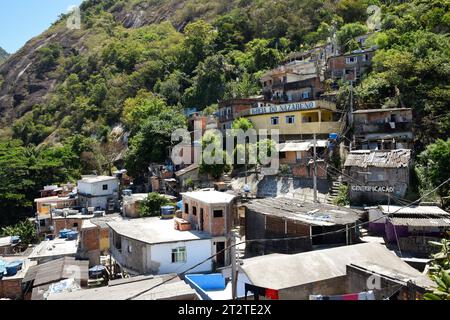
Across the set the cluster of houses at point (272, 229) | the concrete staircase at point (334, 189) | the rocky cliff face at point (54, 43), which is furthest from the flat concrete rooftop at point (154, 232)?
Answer: the rocky cliff face at point (54, 43)

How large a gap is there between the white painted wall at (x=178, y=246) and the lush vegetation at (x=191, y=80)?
11.0 meters

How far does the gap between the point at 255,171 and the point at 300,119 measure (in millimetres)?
5260

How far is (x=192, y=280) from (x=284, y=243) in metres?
4.69

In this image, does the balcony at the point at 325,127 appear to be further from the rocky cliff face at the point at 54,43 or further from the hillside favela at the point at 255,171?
the rocky cliff face at the point at 54,43

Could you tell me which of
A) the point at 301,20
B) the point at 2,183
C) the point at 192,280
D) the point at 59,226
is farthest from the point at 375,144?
the point at 2,183

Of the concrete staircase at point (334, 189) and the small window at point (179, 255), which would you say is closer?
the small window at point (179, 255)

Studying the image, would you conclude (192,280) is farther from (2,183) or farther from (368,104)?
(2,183)

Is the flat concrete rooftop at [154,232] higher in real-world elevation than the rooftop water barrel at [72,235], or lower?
higher

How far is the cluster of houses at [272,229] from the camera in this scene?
1090 cm

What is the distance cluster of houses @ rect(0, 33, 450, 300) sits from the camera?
10898mm

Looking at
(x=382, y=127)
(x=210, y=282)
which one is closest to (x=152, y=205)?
(x=210, y=282)

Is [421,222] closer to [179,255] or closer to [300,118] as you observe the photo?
[179,255]

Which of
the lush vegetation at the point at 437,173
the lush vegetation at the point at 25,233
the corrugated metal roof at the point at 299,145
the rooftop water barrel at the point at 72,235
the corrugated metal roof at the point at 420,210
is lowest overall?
the lush vegetation at the point at 25,233
